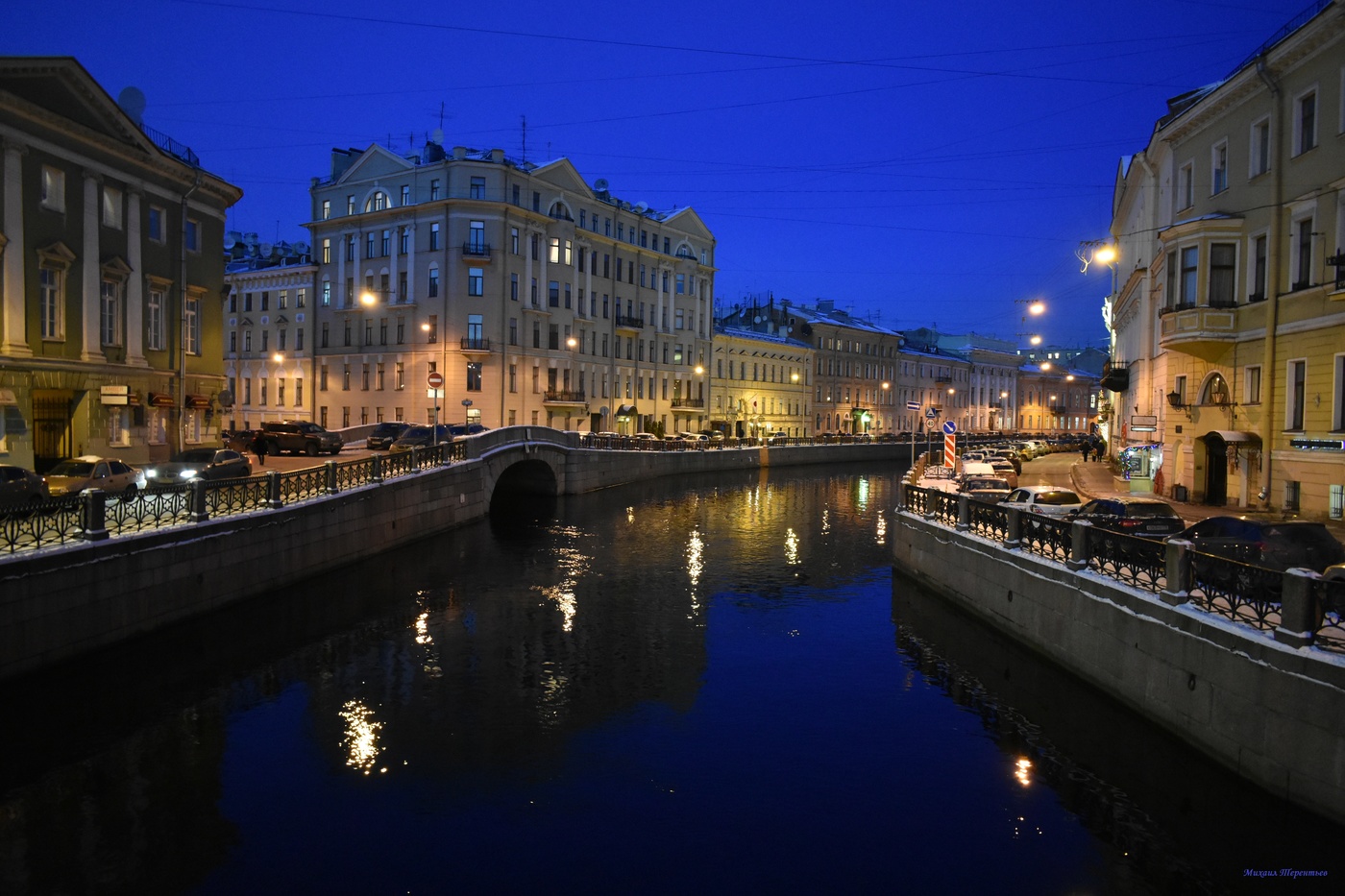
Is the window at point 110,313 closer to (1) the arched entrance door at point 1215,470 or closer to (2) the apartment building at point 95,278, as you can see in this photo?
(2) the apartment building at point 95,278

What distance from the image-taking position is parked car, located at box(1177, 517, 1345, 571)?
14.7 m

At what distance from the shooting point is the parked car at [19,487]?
701 inches

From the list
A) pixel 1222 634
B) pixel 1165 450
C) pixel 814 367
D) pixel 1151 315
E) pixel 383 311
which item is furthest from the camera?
pixel 814 367

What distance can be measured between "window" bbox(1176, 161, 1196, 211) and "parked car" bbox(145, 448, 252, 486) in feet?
91.8

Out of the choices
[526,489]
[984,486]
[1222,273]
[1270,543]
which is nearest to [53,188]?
[526,489]

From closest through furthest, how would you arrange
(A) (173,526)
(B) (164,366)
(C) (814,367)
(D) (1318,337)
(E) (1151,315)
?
(A) (173,526), (D) (1318,337), (B) (164,366), (E) (1151,315), (C) (814,367)

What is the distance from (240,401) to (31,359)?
4497cm

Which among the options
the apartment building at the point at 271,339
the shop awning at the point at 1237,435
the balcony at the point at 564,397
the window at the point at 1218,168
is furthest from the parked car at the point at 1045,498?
the apartment building at the point at 271,339

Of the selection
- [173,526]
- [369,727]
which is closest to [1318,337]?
[369,727]

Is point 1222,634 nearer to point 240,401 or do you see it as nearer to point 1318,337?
point 1318,337

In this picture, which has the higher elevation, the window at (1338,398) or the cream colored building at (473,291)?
the cream colored building at (473,291)

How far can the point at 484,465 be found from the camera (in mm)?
36469

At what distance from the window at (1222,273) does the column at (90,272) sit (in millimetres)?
32083

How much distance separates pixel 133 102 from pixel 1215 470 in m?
39.1
